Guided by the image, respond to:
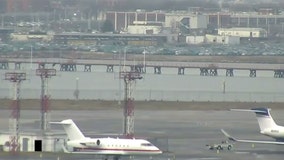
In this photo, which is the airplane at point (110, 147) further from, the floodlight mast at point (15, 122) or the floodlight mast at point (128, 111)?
the floodlight mast at point (128, 111)

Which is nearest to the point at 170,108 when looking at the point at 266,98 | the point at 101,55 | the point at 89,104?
the point at 89,104

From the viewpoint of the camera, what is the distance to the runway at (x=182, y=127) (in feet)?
222

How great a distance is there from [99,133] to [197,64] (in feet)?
290

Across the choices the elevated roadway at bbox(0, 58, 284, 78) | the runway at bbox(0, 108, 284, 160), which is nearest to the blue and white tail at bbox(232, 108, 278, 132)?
the runway at bbox(0, 108, 284, 160)

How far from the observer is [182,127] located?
273 feet

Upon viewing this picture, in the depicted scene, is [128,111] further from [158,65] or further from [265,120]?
[158,65]

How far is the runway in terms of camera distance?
67.8 m

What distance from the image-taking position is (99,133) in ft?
250

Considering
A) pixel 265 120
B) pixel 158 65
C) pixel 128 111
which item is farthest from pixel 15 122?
pixel 158 65

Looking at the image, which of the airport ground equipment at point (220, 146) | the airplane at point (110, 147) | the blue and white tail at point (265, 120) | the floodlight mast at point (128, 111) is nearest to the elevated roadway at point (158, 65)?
the floodlight mast at point (128, 111)

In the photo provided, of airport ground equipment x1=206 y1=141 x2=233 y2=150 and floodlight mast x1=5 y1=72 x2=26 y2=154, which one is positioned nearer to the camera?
floodlight mast x1=5 y1=72 x2=26 y2=154

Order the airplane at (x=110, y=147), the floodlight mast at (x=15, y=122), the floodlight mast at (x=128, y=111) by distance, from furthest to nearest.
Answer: the floodlight mast at (x=128, y=111) < the floodlight mast at (x=15, y=122) < the airplane at (x=110, y=147)

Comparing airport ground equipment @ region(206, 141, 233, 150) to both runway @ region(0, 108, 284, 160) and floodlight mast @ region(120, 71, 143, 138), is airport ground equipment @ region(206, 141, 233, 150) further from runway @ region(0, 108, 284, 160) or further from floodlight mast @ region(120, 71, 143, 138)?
floodlight mast @ region(120, 71, 143, 138)

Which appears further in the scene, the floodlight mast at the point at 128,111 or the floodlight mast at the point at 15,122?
the floodlight mast at the point at 128,111
